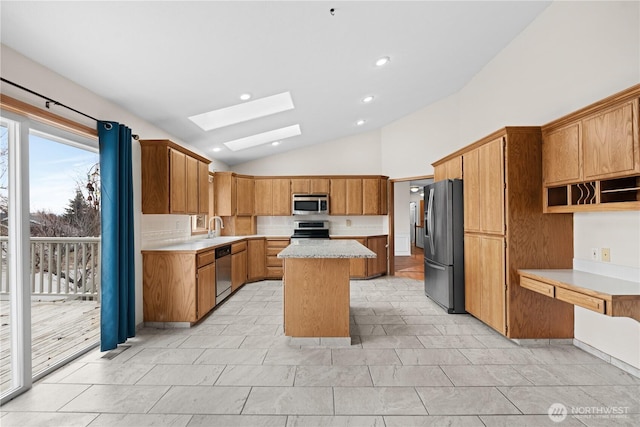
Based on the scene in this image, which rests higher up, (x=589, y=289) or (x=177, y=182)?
(x=177, y=182)

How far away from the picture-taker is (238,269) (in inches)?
203

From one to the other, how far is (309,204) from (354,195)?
99 centimetres

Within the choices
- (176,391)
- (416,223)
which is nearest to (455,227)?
(176,391)

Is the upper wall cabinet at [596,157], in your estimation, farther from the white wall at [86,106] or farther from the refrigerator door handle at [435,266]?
the white wall at [86,106]

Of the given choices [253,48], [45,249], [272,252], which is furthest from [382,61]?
[45,249]

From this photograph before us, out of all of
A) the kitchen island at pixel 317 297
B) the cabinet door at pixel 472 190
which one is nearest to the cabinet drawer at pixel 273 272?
the kitchen island at pixel 317 297

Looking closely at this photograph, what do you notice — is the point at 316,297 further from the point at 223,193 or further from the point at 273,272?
the point at 223,193

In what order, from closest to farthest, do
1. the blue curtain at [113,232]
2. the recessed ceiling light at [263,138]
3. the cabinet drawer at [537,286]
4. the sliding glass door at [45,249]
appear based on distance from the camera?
the sliding glass door at [45,249] → the cabinet drawer at [537,286] → the blue curtain at [113,232] → the recessed ceiling light at [263,138]

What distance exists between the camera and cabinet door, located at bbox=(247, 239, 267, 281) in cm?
575

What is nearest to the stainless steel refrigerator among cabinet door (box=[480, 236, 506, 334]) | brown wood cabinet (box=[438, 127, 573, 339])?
cabinet door (box=[480, 236, 506, 334])

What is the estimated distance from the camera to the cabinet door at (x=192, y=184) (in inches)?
153

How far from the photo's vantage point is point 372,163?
6531mm

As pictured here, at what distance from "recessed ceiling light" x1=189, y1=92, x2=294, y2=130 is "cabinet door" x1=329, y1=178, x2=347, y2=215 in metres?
2.33

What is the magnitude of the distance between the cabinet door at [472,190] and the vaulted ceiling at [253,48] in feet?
4.50
